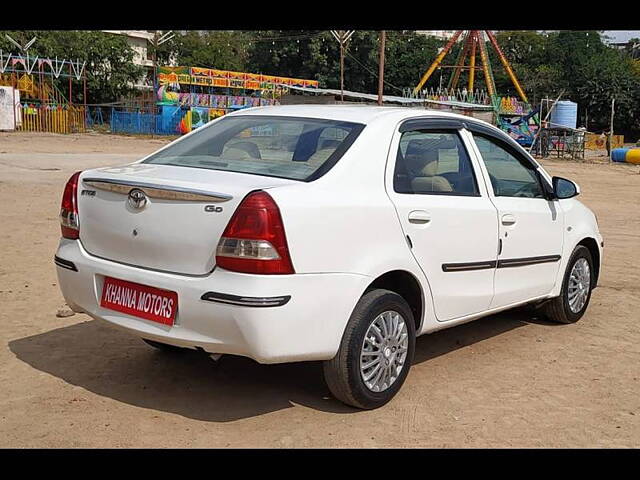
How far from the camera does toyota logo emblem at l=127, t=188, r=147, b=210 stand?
4082mm

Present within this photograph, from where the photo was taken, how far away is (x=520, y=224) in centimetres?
548

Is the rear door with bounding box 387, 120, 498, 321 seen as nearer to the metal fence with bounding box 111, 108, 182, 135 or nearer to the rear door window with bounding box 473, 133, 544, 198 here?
the rear door window with bounding box 473, 133, 544, 198

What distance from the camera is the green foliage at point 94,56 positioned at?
53.1 m

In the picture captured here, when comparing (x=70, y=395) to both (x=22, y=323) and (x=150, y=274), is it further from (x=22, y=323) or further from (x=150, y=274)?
(x=22, y=323)

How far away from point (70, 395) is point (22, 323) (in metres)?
1.65

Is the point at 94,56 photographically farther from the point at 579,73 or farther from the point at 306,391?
the point at 306,391

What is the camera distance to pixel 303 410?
435cm

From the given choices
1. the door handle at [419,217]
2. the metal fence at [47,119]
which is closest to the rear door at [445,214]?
the door handle at [419,217]

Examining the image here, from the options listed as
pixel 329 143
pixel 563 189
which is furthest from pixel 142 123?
pixel 329 143

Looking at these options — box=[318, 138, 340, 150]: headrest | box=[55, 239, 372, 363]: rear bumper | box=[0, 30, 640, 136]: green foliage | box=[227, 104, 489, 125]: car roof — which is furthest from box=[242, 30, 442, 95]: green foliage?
box=[55, 239, 372, 363]: rear bumper

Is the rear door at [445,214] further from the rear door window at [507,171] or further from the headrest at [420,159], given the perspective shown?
the rear door window at [507,171]

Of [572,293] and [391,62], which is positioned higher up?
[391,62]

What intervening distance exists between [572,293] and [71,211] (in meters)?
4.12

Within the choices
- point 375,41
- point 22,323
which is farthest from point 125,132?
point 22,323
